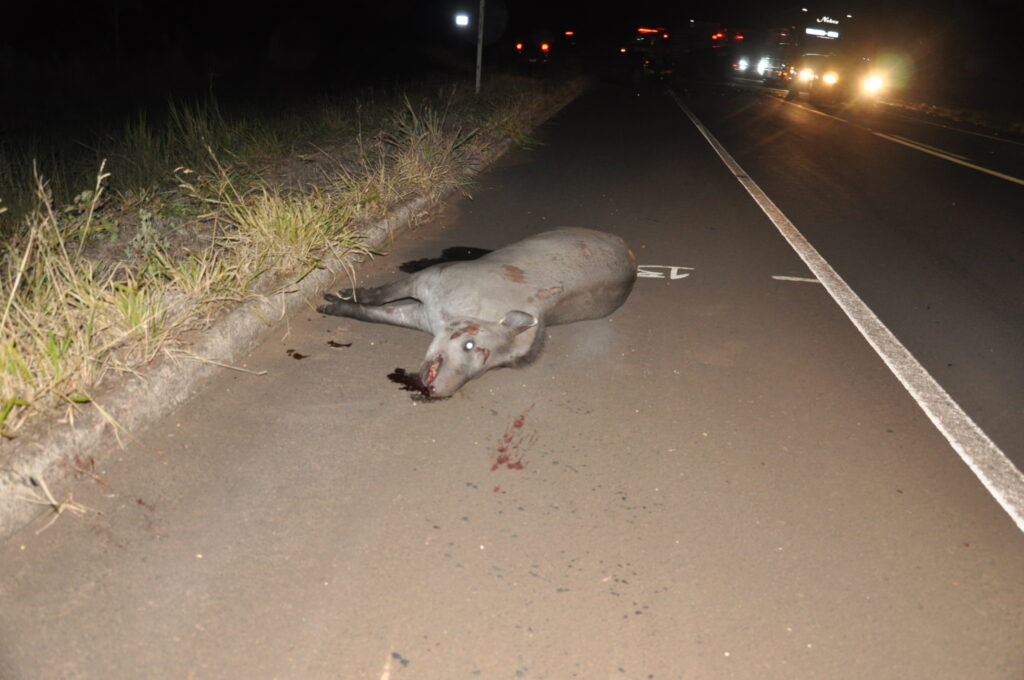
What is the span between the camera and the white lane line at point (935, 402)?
371 cm

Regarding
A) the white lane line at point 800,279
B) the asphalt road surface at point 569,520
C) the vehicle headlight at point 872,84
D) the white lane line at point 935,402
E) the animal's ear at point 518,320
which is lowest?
the asphalt road surface at point 569,520

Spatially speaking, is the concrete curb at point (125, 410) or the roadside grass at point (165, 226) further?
the roadside grass at point (165, 226)

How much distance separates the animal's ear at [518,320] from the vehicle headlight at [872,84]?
128 ft

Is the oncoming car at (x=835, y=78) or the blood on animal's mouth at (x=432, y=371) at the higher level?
the oncoming car at (x=835, y=78)

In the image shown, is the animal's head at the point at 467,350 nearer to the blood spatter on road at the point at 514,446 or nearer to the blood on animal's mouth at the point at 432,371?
the blood on animal's mouth at the point at 432,371

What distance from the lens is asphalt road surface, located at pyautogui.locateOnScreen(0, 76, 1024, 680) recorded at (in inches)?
104

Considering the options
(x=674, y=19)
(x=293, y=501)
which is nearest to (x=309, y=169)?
(x=293, y=501)

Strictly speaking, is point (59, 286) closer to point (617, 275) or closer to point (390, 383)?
point (390, 383)

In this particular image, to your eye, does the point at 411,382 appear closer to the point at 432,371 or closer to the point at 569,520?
the point at 432,371

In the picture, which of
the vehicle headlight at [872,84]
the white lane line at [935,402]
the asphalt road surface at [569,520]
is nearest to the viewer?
the asphalt road surface at [569,520]

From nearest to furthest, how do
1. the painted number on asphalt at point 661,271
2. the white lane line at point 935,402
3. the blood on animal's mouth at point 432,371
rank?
the white lane line at point 935,402 → the blood on animal's mouth at point 432,371 → the painted number on asphalt at point 661,271

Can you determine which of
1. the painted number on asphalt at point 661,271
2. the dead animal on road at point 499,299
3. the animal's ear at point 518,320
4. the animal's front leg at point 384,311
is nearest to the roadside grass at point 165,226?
the animal's front leg at point 384,311

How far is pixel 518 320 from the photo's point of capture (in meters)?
4.39

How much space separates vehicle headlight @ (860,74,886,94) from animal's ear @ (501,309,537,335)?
128 feet
